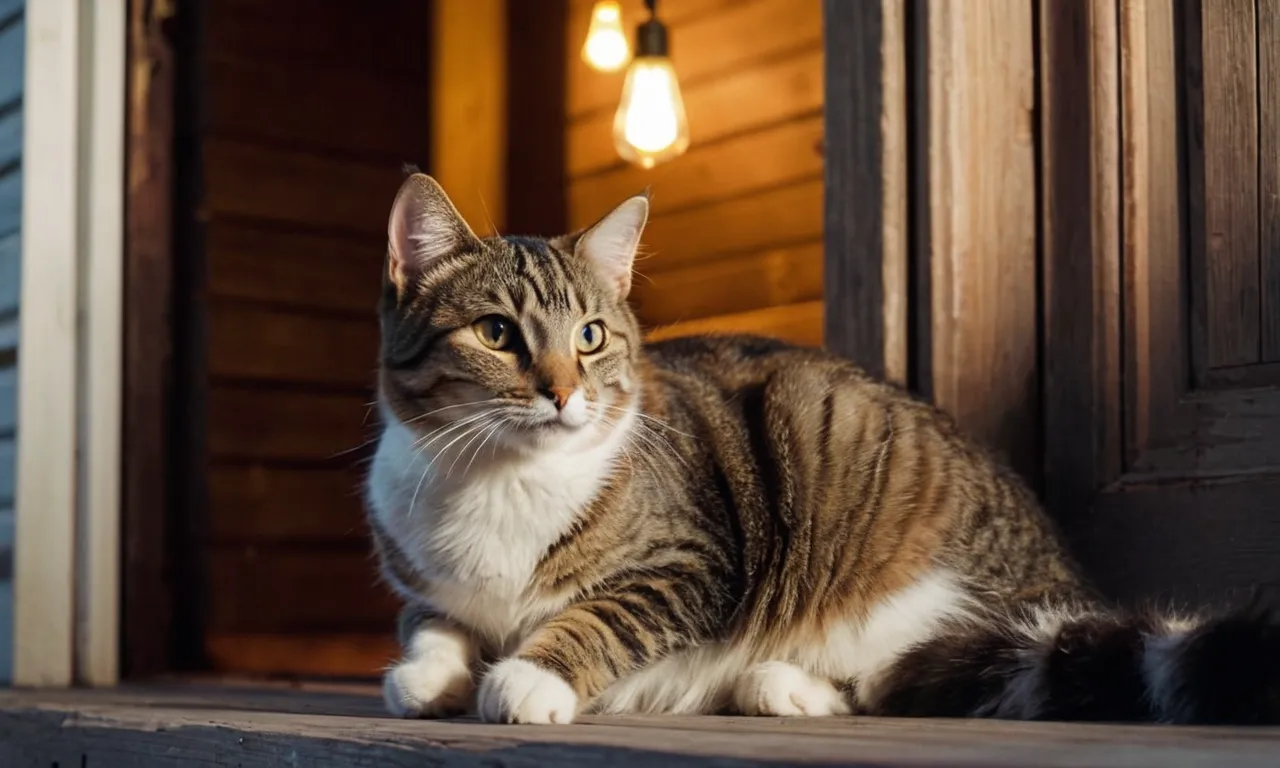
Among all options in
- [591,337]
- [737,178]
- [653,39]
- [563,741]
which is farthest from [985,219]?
[737,178]

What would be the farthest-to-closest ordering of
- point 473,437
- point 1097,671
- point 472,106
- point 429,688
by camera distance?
point 472,106, point 473,437, point 429,688, point 1097,671

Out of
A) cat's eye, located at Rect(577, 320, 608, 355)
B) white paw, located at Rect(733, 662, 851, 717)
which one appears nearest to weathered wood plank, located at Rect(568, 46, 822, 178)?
cat's eye, located at Rect(577, 320, 608, 355)

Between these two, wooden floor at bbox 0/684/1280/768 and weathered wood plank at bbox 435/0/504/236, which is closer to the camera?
wooden floor at bbox 0/684/1280/768

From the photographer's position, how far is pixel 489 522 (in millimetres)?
1891

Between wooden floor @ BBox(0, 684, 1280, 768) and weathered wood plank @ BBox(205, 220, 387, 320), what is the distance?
1.88 m

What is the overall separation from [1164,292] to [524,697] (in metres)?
1.13

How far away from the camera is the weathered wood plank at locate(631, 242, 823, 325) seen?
3.86m

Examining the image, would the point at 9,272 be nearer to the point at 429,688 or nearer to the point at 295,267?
the point at 295,267

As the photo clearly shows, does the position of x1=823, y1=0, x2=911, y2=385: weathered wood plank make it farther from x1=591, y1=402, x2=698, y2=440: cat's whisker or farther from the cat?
x1=591, y1=402, x2=698, y2=440: cat's whisker

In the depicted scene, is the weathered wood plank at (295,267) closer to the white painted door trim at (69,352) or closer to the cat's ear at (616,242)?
the white painted door trim at (69,352)

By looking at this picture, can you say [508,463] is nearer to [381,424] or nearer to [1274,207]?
[381,424]

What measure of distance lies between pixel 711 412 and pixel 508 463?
37 centimetres

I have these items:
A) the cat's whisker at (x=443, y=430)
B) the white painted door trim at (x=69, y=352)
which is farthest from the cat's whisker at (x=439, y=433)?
the white painted door trim at (x=69, y=352)

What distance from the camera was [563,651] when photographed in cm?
175
